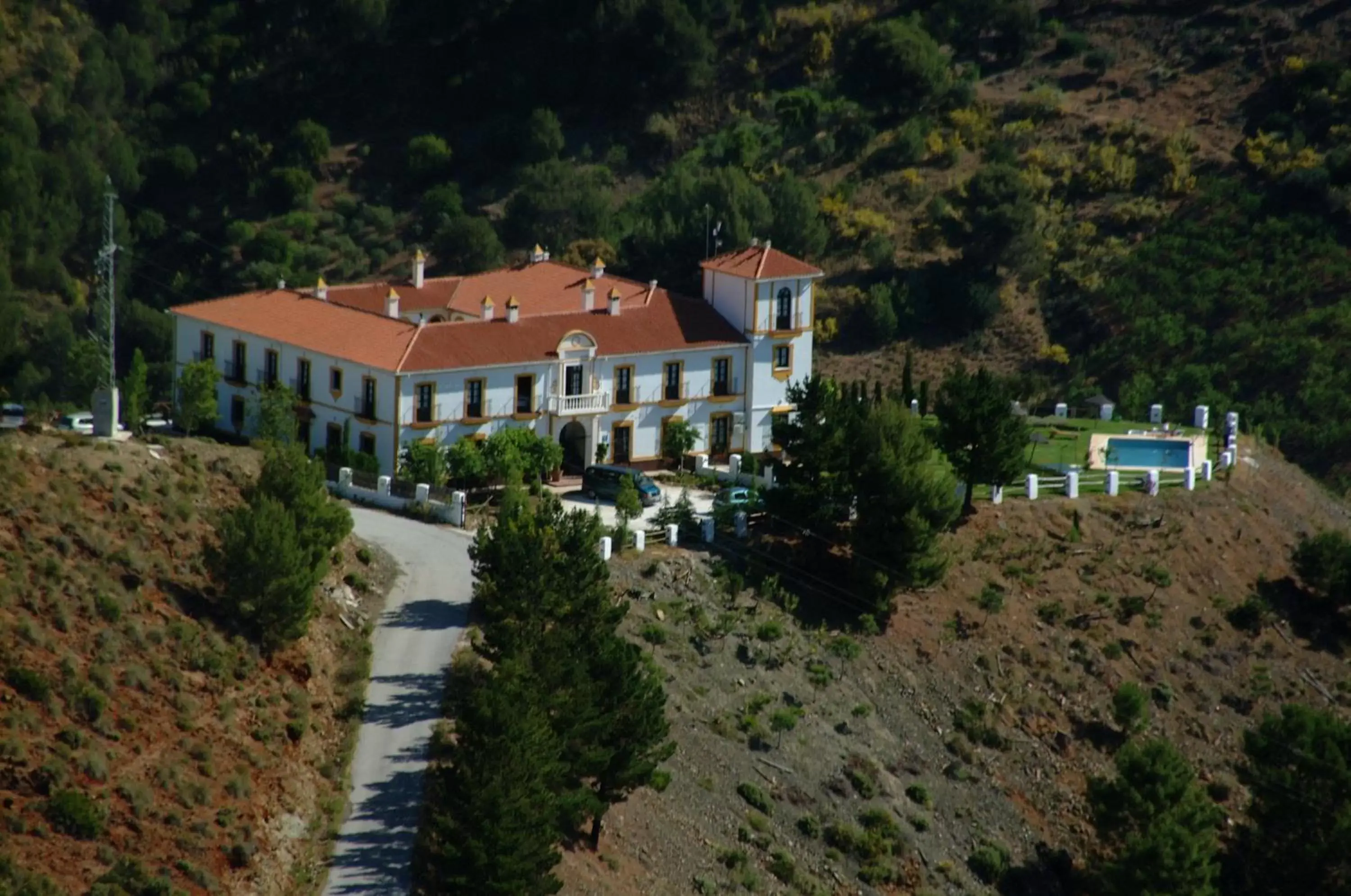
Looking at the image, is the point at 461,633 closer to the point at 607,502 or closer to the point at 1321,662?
the point at 607,502

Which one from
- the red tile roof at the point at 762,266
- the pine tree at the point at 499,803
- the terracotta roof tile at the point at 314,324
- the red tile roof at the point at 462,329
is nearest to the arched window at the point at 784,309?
the red tile roof at the point at 762,266

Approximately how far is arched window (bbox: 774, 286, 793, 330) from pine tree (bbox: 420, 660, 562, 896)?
31.3 meters


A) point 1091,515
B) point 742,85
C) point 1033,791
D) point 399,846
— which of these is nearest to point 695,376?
point 1091,515

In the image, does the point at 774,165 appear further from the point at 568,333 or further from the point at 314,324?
the point at 314,324

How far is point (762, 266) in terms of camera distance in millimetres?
79438

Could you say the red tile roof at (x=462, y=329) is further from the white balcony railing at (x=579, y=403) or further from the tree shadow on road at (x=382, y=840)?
the tree shadow on road at (x=382, y=840)

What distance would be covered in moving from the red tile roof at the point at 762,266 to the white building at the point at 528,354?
3.1 inches

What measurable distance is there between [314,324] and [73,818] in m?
30.6

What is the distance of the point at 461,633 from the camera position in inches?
2384

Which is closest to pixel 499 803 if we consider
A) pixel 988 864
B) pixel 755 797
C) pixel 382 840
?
pixel 382 840

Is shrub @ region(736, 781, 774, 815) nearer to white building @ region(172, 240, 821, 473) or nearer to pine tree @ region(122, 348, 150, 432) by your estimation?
white building @ region(172, 240, 821, 473)

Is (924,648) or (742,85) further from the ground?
(742,85)

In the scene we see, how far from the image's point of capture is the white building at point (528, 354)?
72.6 metres

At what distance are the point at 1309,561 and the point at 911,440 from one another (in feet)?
52.2
